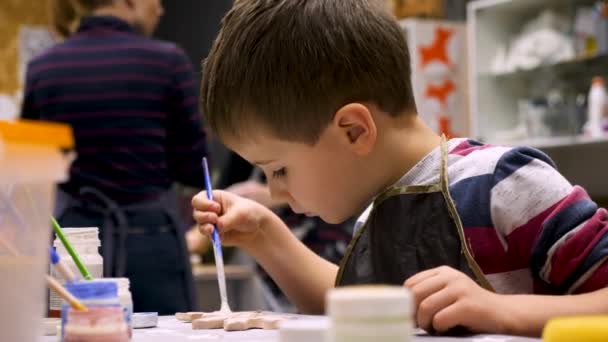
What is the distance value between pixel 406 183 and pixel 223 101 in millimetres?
272

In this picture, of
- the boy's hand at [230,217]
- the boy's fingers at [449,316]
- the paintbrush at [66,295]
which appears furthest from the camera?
the boy's hand at [230,217]

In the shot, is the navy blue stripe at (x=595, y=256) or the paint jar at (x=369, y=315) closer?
the paint jar at (x=369, y=315)

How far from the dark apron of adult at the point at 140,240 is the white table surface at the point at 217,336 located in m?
0.94

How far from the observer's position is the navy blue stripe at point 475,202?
108 cm

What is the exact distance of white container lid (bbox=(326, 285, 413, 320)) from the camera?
0.51 meters

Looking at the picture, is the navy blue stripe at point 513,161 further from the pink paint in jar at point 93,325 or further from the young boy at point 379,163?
the pink paint in jar at point 93,325

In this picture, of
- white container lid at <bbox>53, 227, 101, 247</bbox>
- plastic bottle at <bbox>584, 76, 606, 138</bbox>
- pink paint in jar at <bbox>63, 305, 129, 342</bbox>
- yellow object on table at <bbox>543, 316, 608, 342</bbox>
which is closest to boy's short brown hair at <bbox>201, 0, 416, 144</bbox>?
white container lid at <bbox>53, 227, 101, 247</bbox>

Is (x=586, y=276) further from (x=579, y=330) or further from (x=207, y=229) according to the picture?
(x=207, y=229)

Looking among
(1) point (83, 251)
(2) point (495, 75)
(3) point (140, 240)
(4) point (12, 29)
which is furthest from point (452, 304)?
(4) point (12, 29)

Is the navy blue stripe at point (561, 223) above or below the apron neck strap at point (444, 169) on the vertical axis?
below

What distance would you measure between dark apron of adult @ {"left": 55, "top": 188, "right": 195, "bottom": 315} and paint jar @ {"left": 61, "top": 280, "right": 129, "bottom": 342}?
122 cm

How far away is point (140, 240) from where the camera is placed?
2.05 meters

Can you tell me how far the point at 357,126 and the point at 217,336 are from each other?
13.7 inches

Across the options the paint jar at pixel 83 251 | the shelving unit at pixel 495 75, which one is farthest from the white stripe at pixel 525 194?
the shelving unit at pixel 495 75
